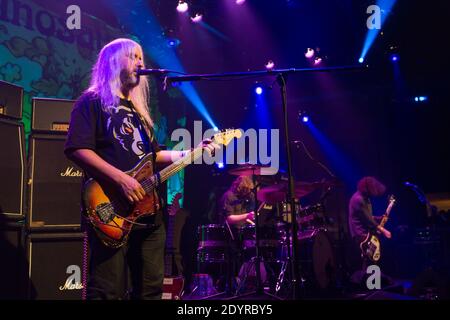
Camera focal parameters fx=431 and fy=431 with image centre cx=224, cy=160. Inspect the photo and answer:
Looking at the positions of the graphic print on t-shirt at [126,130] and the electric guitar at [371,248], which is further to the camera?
the electric guitar at [371,248]

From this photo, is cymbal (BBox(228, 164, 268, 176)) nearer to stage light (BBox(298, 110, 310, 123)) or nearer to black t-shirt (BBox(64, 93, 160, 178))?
black t-shirt (BBox(64, 93, 160, 178))

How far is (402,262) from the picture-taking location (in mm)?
10211

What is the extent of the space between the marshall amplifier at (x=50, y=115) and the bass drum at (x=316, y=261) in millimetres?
4473

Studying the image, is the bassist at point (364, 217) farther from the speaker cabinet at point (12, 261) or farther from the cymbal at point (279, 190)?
the speaker cabinet at point (12, 261)

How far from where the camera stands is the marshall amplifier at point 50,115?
13.6 feet

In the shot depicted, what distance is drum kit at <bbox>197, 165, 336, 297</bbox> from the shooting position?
6.47 m

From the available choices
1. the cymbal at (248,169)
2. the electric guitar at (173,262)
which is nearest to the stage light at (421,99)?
the cymbal at (248,169)

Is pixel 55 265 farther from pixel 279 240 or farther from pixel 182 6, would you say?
pixel 182 6

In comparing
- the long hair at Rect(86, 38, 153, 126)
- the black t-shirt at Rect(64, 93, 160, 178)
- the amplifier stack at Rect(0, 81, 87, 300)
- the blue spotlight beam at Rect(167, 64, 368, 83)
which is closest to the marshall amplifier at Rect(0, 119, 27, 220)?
the amplifier stack at Rect(0, 81, 87, 300)

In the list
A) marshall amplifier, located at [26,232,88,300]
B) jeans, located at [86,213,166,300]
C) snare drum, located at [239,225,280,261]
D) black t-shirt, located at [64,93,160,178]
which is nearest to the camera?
jeans, located at [86,213,166,300]

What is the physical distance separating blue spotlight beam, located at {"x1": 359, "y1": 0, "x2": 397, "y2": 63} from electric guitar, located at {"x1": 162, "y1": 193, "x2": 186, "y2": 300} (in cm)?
529

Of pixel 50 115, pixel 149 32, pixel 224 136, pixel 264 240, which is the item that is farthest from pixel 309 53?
pixel 50 115

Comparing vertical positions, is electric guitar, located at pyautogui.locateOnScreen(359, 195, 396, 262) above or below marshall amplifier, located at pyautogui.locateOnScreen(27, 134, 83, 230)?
below

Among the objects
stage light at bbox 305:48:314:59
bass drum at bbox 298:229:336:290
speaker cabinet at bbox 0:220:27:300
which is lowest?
bass drum at bbox 298:229:336:290
